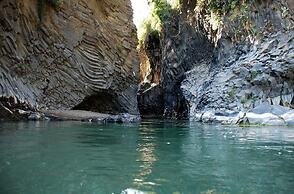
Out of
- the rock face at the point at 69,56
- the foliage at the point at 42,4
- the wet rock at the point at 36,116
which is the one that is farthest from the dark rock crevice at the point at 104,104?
the wet rock at the point at 36,116

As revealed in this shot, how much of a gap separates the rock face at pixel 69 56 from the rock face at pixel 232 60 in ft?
14.7

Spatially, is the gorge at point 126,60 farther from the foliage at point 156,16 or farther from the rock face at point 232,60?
the foliage at point 156,16

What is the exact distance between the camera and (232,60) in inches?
874

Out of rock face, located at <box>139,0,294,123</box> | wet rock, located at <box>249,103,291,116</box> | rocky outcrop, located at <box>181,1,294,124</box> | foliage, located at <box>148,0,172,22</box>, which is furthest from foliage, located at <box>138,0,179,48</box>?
wet rock, located at <box>249,103,291,116</box>

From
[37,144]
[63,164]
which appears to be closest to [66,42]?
[37,144]

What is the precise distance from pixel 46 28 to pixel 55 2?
149 centimetres

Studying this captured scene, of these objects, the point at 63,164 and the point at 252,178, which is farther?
the point at 63,164

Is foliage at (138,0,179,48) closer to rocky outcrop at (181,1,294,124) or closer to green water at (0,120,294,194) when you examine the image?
rocky outcrop at (181,1,294,124)

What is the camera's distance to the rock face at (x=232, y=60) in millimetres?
19062

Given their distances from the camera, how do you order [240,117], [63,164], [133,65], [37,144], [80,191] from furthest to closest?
[133,65] → [240,117] → [37,144] → [63,164] → [80,191]

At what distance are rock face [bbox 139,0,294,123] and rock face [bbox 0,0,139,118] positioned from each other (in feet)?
14.7

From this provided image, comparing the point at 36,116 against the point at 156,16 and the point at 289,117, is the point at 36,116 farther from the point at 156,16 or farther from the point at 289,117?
the point at 156,16

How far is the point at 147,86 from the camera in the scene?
3850 cm

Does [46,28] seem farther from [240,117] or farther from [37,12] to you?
[240,117]
